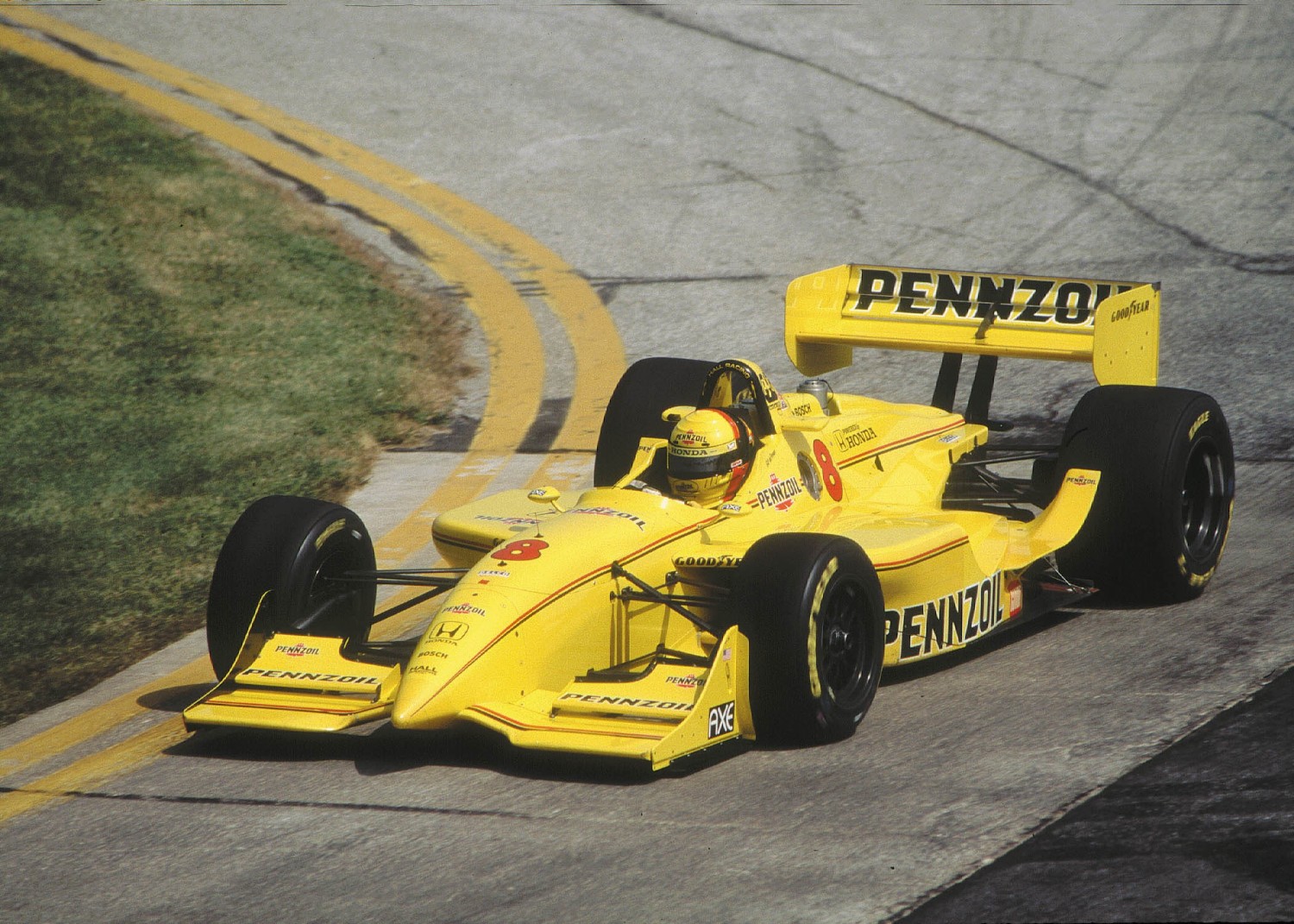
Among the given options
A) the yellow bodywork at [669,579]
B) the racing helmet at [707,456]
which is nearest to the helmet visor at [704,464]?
the racing helmet at [707,456]

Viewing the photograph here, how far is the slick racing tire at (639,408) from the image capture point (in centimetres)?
884

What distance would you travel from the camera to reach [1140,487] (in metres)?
7.81

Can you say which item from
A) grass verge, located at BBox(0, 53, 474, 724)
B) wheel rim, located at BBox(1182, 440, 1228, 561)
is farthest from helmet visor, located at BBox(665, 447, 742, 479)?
grass verge, located at BBox(0, 53, 474, 724)

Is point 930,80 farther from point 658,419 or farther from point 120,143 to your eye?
point 658,419

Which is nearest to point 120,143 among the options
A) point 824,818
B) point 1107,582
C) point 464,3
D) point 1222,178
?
point 464,3

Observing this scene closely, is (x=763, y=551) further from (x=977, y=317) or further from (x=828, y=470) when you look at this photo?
(x=977, y=317)

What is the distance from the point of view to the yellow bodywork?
604 cm

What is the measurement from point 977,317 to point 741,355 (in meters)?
3.80

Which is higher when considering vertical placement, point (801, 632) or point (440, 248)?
point (440, 248)

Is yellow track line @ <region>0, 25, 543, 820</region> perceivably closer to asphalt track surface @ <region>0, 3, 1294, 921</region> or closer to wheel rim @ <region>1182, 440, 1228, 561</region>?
asphalt track surface @ <region>0, 3, 1294, 921</region>

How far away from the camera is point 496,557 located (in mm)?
6586

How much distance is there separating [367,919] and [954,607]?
3.14 m

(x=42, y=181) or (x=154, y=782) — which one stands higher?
(x=42, y=181)

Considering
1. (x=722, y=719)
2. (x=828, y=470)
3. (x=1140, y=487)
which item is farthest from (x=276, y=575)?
(x=1140, y=487)
